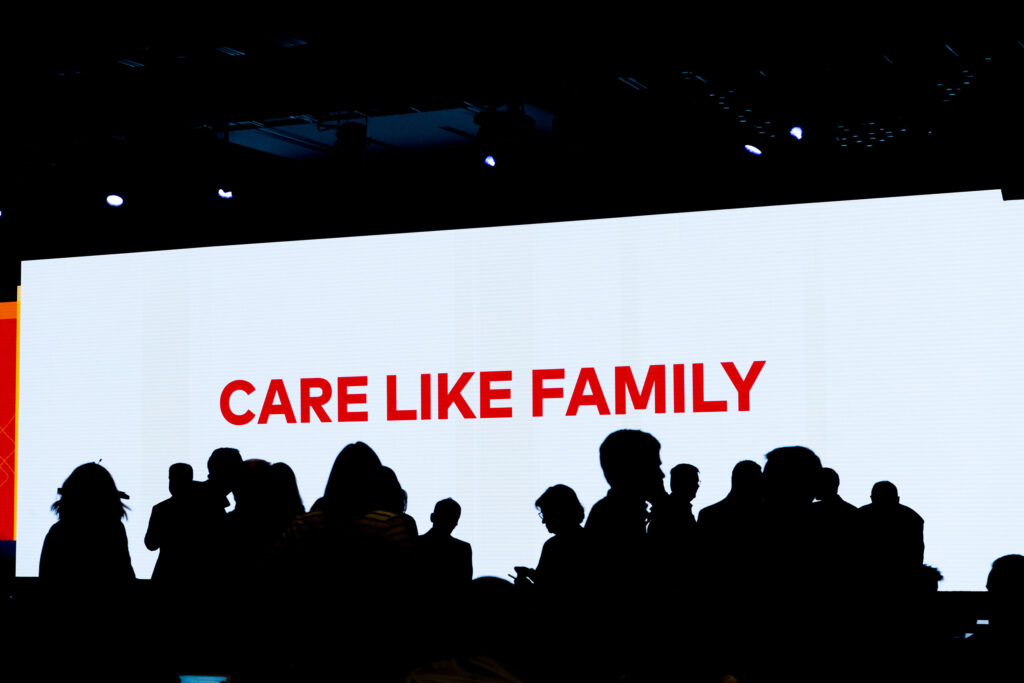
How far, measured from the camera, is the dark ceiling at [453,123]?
5043 mm

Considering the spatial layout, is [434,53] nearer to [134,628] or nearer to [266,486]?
[266,486]

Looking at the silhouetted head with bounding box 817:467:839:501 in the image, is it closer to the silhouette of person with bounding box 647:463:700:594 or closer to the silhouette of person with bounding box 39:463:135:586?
the silhouette of person with bounding box 647:463:700:594

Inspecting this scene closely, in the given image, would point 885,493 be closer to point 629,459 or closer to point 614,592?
point 629,459

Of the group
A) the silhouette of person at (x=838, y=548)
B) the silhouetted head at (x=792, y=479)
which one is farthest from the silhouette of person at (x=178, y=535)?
the silhouette of person at (x=838, y=548)

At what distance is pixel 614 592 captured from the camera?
3.20 metres

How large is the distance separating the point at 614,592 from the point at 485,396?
405 cm

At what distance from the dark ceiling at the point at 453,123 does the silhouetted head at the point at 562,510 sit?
6.79ft

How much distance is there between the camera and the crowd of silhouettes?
9.09ft

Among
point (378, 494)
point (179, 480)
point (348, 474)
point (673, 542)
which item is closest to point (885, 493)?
point (673, 542)

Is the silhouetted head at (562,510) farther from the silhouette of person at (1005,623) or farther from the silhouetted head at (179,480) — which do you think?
the silhouetted head at (179,480)

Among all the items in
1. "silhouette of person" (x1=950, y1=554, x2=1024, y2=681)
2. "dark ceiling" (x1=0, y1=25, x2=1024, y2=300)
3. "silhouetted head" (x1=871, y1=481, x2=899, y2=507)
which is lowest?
"silhouette of person" (x1=950, y1=554, x2=1024, y2=681)

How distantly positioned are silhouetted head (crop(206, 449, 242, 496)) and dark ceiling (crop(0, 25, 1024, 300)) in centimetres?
189

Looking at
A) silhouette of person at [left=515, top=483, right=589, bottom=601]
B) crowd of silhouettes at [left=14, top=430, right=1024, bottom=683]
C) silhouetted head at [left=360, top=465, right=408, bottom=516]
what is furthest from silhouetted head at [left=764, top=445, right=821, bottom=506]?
silhouetted head at [left=360, top=465, right=408, bottom=516]

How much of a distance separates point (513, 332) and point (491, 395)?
42 cm
